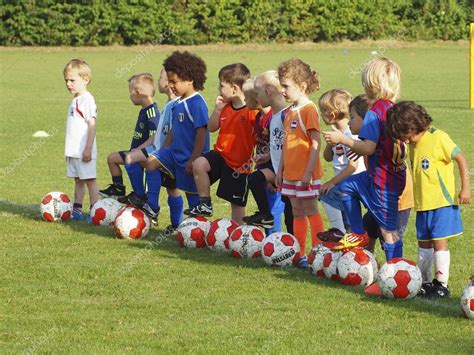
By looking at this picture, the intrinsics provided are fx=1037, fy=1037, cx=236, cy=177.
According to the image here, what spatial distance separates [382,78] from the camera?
7758 millimetres

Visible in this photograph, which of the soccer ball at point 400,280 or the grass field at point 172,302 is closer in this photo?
the grass field at point 172,302

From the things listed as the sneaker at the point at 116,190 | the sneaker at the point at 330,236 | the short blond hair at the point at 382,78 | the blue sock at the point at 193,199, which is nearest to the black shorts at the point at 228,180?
the blue sock at the point at 193,199

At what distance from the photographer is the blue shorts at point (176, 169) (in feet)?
32.9

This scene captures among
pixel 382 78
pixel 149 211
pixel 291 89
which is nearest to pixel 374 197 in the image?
pixel 382 78

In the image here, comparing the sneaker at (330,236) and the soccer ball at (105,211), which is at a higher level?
→ the sneaker at (330,236)

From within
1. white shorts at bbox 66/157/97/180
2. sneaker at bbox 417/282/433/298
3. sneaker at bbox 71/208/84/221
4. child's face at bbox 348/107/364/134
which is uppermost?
child's face at bbox 348/107/364/134

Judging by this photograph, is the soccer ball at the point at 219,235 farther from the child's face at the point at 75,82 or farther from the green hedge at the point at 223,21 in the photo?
the green hedge at the point at 223,21

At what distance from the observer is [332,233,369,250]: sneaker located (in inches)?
313

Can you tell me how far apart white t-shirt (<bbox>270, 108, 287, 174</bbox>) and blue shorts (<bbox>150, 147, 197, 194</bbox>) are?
1.33 meters

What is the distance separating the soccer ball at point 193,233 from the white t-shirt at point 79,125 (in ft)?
6.65

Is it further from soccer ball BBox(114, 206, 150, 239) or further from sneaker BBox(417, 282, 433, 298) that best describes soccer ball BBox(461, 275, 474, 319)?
soccer ball BBox(114, 206, 150, 239)

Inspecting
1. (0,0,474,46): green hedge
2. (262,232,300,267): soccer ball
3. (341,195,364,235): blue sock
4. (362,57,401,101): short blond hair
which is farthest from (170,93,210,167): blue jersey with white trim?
(0,0,474,46): green hedge

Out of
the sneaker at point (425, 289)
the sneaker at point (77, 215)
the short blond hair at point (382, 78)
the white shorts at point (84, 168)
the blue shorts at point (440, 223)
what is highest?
the short blond hair at point (382, 78)

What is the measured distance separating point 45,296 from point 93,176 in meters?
3.57
